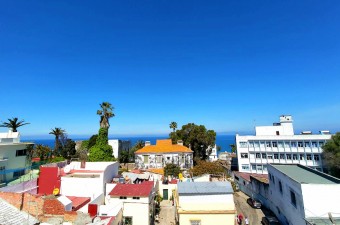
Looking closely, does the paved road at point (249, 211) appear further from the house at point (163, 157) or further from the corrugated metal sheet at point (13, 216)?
the corrugated metal sheet at point (13, 216)

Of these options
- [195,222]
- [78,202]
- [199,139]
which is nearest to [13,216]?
[78,202]

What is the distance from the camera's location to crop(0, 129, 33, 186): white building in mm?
28172

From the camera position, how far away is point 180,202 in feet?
68.6

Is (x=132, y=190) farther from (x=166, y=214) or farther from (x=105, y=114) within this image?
(x=105, y=114)

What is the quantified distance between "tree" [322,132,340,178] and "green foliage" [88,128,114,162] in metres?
44.4

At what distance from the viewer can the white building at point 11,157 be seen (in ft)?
92.4

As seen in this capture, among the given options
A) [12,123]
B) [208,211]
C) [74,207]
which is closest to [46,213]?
[74,207]

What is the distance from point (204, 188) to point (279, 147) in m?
40.8

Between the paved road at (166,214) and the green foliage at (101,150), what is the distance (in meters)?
15.6

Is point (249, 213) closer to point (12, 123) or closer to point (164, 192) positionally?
point (164, 192)

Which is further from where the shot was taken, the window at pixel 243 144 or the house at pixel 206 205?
the window at pixel 243 144

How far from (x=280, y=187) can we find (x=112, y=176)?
23697mm

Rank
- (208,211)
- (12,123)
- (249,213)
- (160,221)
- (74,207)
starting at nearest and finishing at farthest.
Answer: (208,211)
(74,207)
(160,221)
(249,213)
(12,123)

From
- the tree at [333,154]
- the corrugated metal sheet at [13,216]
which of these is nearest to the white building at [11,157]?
the corrugated metal sheet at [13,216]
